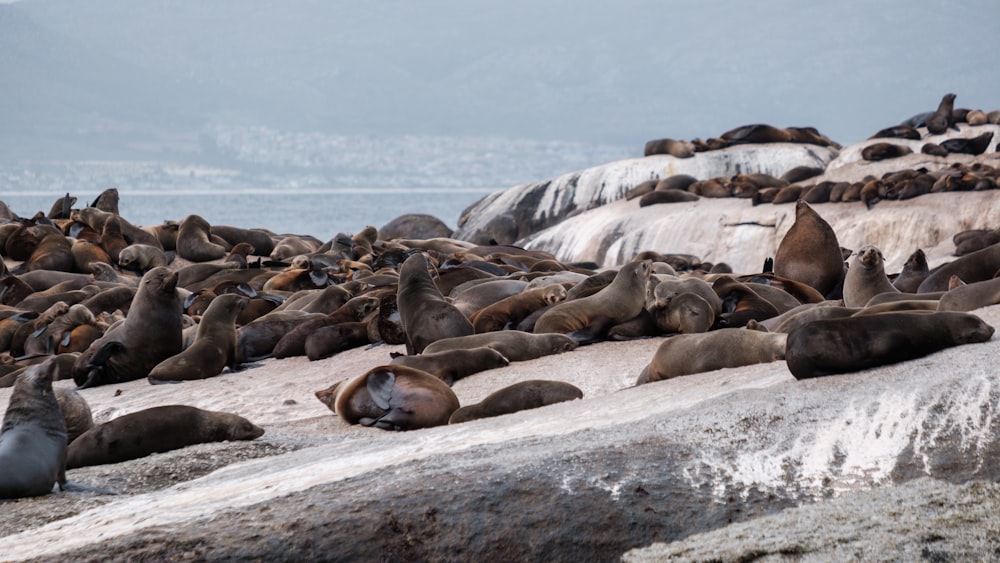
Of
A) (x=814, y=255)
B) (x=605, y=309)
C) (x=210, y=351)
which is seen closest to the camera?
(x=605, y=309)

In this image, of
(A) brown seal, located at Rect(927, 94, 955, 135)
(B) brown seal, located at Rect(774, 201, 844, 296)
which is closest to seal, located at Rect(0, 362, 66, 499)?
(B) brown seal, located at Rect(774, 201, 844, 296)

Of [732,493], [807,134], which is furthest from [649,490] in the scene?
[807,134]

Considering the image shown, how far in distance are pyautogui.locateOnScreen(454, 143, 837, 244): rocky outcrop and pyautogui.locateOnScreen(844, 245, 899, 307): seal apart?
1654 cm

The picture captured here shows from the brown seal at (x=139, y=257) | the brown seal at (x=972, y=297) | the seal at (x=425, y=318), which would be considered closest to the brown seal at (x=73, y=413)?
the seal at (x=425, y=318)

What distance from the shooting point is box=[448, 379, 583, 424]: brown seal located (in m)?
4.96

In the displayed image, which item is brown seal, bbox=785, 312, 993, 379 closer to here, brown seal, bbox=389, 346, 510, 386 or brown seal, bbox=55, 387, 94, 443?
brown seal, bbox=389, 346, 510, 386

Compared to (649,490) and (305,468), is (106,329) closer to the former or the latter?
(305,468)

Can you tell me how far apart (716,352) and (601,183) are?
1951 cm

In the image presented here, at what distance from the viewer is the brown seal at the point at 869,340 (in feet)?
12.5

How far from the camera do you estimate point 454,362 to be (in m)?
6.22

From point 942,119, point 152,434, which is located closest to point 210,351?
point 152,434

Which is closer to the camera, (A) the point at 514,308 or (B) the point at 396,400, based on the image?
(B) the point at 396,400

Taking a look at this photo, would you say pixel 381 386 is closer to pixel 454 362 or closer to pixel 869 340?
A: pixel 454 362

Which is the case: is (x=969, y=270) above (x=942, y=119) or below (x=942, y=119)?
below
